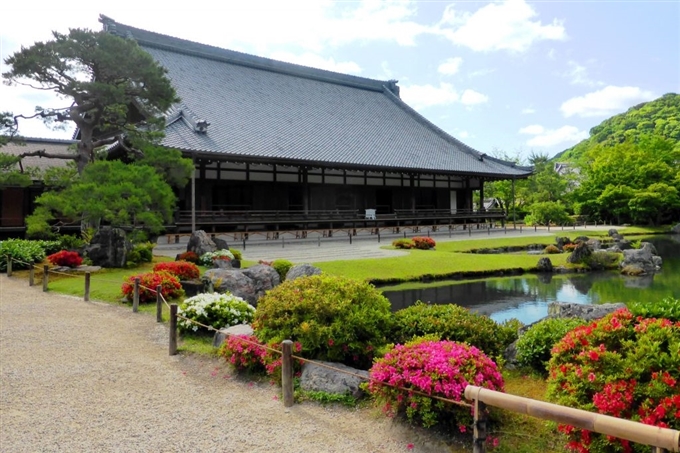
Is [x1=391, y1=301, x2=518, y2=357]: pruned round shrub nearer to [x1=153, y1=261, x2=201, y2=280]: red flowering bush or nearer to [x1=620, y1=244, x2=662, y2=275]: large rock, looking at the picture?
[x1=153, y1=261, x2=201, y2=280]: red flowering bush

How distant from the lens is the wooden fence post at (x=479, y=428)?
147 inches

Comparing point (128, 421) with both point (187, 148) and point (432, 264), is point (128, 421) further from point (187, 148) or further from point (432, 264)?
point (187, 148)

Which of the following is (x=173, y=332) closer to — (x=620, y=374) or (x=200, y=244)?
(x=620, y=374)

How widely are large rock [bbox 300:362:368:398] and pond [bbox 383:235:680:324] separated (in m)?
7.06

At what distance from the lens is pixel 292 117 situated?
3162 cm

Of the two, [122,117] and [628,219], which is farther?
[628,219]

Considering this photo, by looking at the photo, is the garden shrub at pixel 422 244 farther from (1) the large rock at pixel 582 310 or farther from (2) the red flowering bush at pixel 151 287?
(1) the large rock at pixel 582 310

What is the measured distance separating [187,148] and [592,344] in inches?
807

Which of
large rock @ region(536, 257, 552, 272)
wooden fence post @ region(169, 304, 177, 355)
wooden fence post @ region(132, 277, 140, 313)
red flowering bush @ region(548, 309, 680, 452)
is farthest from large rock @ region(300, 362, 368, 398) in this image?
large rock @ region(536, 257, 552, 272)

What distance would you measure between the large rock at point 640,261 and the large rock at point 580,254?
4.46ft

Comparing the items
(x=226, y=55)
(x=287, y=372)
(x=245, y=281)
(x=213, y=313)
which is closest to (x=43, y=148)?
(x=226, y=55)

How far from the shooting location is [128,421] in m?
5.06

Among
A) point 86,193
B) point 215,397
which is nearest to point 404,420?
point 215,397

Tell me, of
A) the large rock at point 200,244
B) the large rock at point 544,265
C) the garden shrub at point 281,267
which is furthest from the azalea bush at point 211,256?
the large rock at point 544,265
